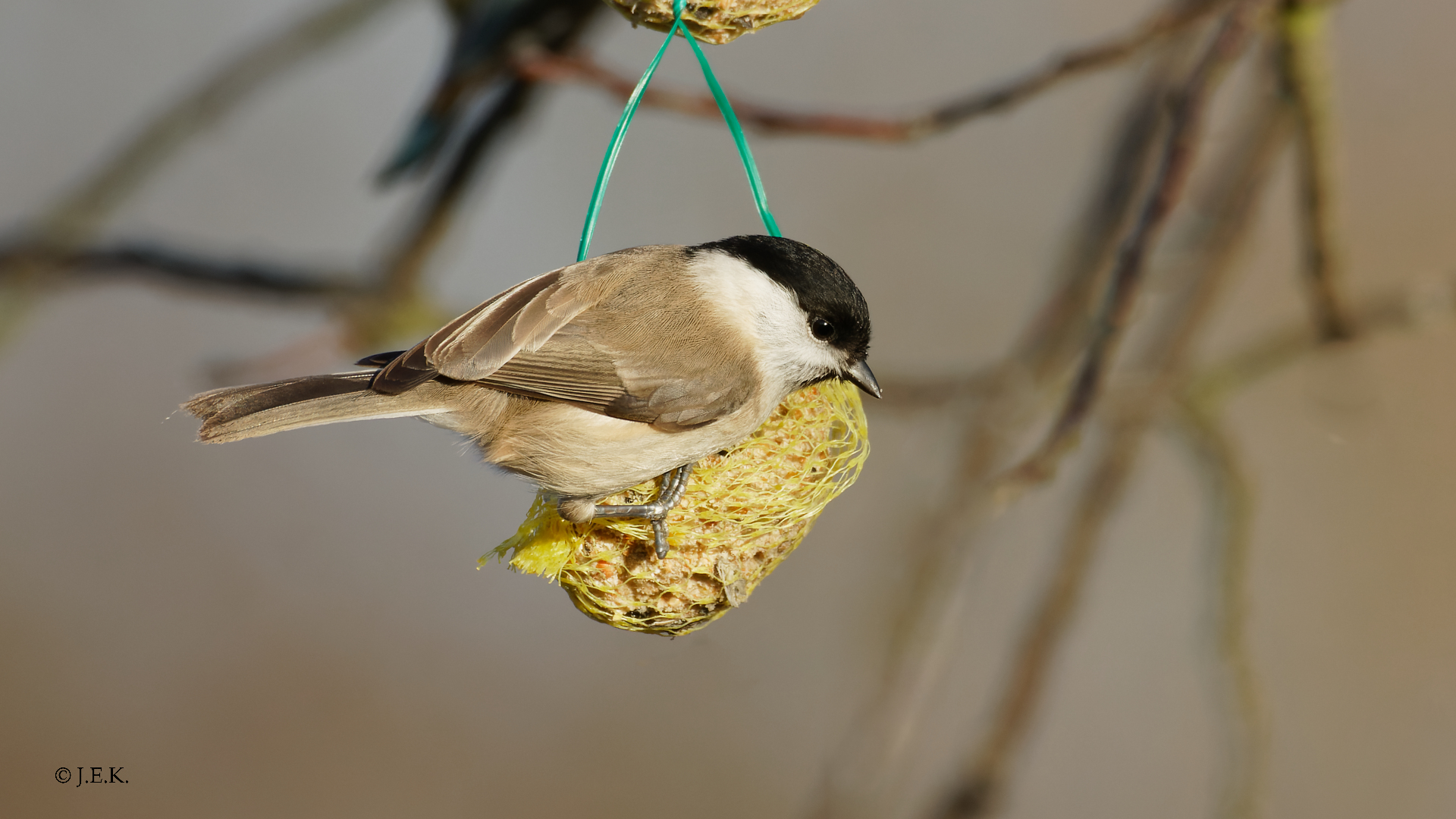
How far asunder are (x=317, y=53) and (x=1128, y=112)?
1.68 meters

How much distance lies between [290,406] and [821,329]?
2.55 ft

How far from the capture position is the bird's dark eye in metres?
1.56

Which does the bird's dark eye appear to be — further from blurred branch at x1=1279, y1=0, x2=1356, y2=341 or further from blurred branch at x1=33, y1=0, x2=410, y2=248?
blurred branch at x1=33, y1=0, x2=410, y2=248

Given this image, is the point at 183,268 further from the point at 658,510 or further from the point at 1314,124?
the point at 1314,124

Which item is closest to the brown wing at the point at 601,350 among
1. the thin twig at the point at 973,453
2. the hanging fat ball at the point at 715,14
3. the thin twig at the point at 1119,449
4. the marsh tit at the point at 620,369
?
the marsh tit at the point at 620,369

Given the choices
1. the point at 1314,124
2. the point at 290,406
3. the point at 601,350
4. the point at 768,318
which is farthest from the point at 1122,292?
the point at 290,406

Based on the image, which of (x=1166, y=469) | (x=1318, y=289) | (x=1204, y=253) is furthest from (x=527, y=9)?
(x=1166, y=469)

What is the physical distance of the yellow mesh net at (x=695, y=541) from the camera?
61.1 inches

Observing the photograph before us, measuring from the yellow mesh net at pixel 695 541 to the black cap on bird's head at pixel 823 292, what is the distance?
0.57ft

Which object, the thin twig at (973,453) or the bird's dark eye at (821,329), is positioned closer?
the bird's dark eye at (821,329)

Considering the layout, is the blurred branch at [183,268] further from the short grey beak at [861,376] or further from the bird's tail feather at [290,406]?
the short grey beak at [861,376]

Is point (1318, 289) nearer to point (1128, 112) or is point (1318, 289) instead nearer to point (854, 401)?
point (1128, 112)

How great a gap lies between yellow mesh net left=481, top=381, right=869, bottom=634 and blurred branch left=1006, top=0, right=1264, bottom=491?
0.34 metres

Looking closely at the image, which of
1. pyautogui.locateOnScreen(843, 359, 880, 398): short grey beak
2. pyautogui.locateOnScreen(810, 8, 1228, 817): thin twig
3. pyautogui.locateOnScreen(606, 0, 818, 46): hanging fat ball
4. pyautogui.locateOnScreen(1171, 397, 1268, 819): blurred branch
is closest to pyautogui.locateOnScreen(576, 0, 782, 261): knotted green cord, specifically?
pyautogui.locateOnScreen(606, 0, 818, 46): hanging fat ball
